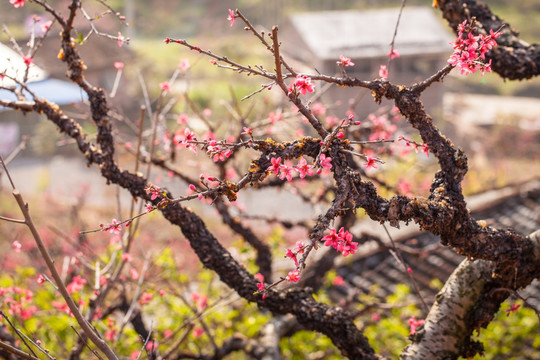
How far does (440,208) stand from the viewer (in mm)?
1835

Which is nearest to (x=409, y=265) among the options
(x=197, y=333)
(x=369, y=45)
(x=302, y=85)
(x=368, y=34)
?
(x=197, y=333)

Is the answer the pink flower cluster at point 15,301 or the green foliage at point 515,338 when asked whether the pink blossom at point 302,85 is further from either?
the green foliage at point 515,338

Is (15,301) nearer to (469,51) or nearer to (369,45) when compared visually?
(469,51)

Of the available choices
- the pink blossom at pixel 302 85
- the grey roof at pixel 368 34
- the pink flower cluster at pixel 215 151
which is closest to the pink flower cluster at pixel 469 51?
the pink blossom at pixel 302 85

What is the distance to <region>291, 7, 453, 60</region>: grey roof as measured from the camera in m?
13.6

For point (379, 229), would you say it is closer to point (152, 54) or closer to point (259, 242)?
point (259, 242)

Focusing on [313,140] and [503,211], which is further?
[503,211]

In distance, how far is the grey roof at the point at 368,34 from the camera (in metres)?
13.6

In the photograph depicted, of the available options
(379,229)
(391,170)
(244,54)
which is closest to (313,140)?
(379,229)

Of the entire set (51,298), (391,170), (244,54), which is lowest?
(51,298)

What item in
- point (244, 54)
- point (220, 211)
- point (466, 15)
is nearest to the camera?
point (466, 15)

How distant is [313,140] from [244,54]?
66.2ft

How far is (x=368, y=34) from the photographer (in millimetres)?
14211

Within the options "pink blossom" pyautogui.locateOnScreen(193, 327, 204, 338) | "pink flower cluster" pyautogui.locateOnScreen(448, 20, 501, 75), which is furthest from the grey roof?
"pink flower cluster" pyautogui.locateOnScreen(448, 20, 501, 75)
